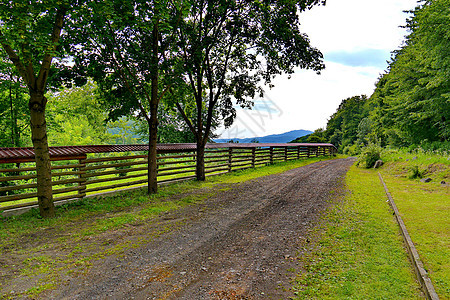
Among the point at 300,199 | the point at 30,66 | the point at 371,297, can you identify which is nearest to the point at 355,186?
the point at 300,199

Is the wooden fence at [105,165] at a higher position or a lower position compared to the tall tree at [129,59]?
lower

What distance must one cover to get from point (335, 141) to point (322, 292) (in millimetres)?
76591

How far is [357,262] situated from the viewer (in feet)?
12.9

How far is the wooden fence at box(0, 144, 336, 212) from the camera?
6.73 m

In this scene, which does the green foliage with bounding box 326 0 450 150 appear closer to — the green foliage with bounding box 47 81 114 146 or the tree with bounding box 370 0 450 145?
the tree with bounding box 370 0 450 145

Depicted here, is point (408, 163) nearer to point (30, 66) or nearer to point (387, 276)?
point (387, 276)

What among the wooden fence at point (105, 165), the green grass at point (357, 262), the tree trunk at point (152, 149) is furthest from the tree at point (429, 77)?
the tree trunk at point (152, 149)

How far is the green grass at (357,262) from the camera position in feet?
10.4

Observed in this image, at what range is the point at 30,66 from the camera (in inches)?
247

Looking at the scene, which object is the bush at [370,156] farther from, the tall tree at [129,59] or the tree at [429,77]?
the tall tree at [129,59]

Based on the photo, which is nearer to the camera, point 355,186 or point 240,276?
point 240,276

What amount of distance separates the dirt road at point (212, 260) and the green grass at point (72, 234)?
0.37 metres

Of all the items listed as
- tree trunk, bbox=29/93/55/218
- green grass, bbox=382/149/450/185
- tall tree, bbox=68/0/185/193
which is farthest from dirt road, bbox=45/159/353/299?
green grass, bbox=382/149/450/185

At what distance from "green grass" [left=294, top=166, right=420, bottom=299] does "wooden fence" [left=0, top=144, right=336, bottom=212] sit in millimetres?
5020
